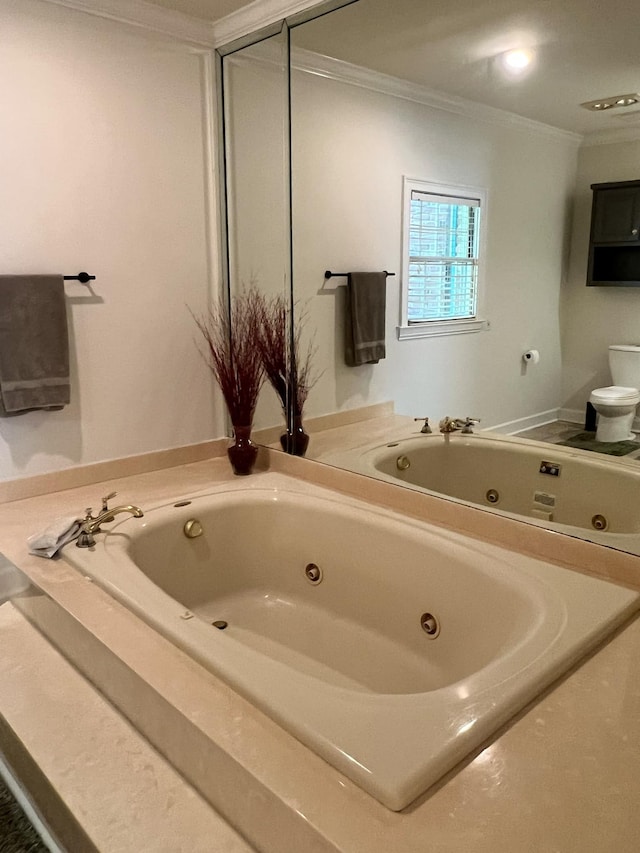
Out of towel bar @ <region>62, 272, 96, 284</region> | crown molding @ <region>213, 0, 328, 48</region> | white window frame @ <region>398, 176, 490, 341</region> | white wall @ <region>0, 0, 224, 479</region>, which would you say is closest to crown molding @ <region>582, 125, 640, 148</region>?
white window frame @ <region>398, 176, 490, 341</region>

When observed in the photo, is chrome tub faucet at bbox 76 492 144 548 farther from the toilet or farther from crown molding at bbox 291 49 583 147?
crown molding at bbox 291 49 583 147

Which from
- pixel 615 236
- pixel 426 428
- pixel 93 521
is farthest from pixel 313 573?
pixel 615 236

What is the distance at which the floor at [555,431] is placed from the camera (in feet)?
6.33

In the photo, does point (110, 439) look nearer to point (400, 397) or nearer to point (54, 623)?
point (54, 623)

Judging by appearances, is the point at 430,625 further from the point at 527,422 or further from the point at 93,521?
the point at 93,521

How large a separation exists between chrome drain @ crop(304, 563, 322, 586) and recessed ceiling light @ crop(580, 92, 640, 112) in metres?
1.58

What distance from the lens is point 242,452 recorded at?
2.56 m

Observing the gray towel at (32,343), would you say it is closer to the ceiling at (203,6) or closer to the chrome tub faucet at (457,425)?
the ceiling at (203,6)

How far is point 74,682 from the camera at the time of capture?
63.9 inches

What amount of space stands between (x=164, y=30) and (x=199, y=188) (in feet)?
1.78

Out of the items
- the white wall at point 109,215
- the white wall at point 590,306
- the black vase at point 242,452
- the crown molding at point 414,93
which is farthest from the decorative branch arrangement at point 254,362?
the white wall at point 590,306

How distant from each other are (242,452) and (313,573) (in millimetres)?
564

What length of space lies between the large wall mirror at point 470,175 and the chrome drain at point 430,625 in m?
0.45

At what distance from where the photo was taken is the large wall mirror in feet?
5.80
